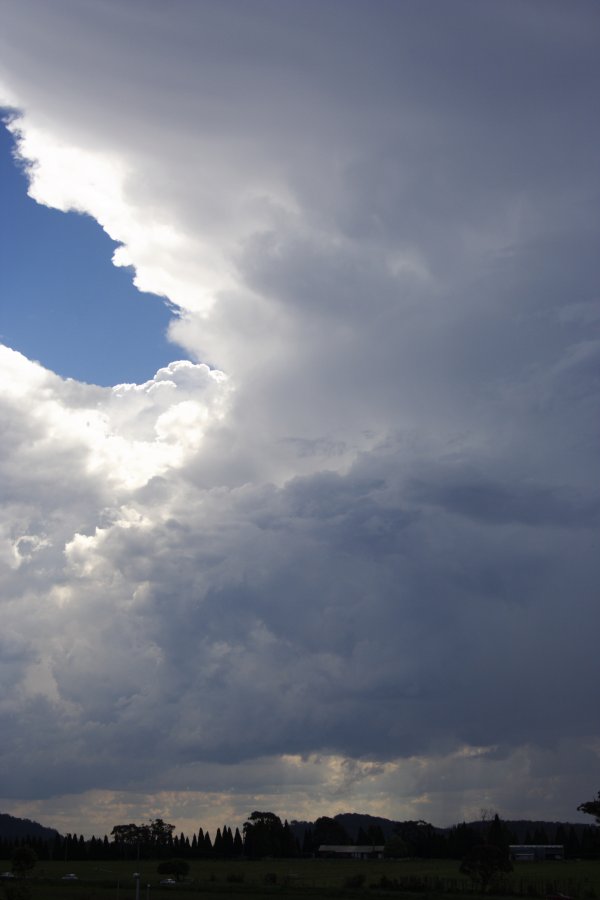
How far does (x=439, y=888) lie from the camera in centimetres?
12031

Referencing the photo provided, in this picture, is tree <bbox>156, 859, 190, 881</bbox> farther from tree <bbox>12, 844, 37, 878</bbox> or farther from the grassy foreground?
tree <bbox>12, 844, 37, 878</bbox>

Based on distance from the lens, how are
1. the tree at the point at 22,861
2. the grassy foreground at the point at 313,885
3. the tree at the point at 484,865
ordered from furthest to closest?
1. the tree at the point at 22,861
2. the tree at the point at 484,865
3. the grassy foreground at the point at 313,885

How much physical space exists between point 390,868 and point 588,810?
3769 cm

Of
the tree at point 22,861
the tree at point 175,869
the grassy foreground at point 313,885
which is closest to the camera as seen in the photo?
the grassy foreground at point 313,885

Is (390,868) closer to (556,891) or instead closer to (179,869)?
(179,869)

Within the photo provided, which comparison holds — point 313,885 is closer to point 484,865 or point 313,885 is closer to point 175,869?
point 484,865

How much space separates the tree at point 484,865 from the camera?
122938 millimetres

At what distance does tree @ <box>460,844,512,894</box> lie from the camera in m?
123

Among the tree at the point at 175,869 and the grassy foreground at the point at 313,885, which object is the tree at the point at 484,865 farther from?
the tree at the point at 175,869

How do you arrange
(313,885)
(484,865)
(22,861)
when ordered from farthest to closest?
(22,861) → (313,885) → (484,865)

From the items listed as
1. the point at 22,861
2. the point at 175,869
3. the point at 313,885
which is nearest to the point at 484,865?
the point at 313,885

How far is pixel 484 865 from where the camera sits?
12319cm

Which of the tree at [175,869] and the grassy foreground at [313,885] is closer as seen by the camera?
the grassy foreground at [313,885]

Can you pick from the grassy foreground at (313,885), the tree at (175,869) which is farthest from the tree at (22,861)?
the tree at (175,869)
